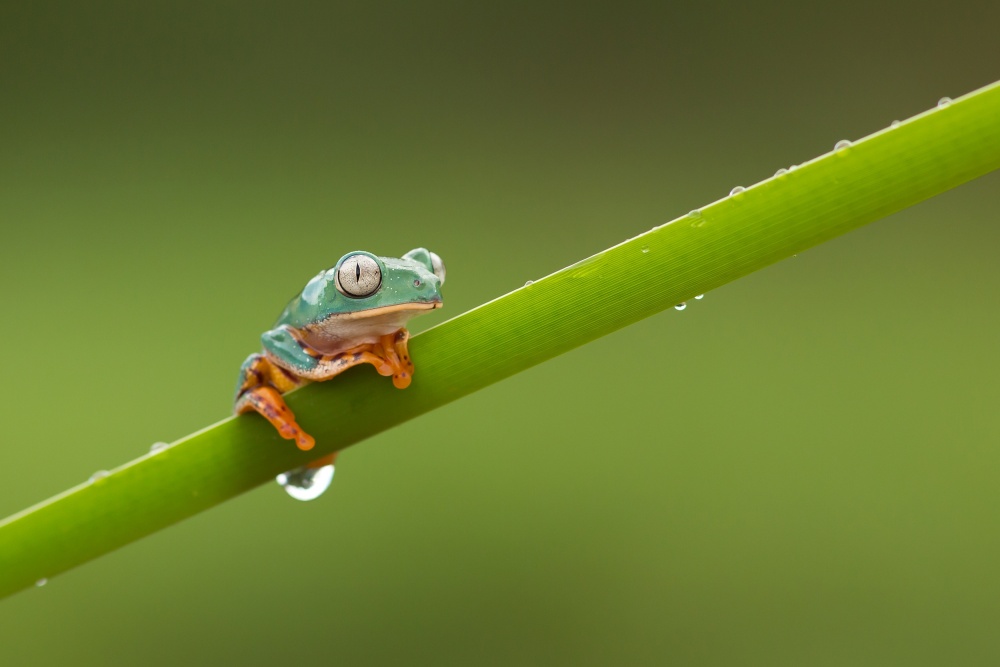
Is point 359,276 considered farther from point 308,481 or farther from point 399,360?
point 308,481

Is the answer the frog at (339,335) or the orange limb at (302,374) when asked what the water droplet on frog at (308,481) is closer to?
the frog at (339,335)

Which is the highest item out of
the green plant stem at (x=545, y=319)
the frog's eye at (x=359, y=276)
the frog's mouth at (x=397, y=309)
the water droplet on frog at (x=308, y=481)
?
the frog's eye at (x=359, y=276)

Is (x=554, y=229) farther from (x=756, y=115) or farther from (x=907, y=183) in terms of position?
(x=907, y=183)

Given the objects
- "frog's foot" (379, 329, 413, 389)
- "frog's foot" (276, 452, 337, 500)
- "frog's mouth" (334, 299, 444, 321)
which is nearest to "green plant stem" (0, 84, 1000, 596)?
"frog's foot" (379, 329, 413, 389)

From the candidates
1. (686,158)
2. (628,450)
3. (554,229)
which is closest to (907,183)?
(628,450)

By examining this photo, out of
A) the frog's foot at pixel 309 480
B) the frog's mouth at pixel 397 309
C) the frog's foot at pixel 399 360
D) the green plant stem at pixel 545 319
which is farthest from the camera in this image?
the frog's foot at pixel 309 480

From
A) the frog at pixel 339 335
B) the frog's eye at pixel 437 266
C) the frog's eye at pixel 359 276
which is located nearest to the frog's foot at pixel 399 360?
the frog at pixel 339 335

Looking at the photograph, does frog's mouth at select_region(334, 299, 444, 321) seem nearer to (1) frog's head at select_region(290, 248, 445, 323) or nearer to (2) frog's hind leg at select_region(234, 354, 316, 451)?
(1) frog's head at select_region(290, 248, 445, 323)
